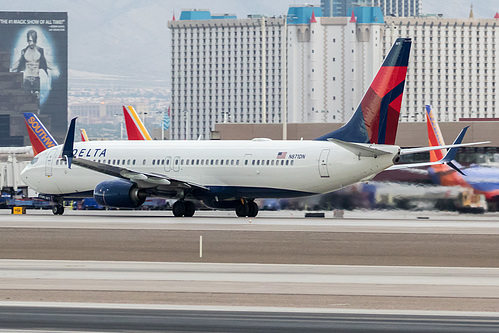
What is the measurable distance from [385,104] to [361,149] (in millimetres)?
2661

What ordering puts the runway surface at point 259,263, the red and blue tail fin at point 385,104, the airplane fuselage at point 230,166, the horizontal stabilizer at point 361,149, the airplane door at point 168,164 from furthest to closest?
the airplane door at point 168,164, the airplane fuselage at point 230,166, the red and blue tail fin at point 385,104, the horizontal stabilizer at point 361,149, the runway surface at point 259,263

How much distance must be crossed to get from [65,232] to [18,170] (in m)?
41.6

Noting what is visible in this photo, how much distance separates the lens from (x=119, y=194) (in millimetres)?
50562

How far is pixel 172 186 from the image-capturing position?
5131 cm

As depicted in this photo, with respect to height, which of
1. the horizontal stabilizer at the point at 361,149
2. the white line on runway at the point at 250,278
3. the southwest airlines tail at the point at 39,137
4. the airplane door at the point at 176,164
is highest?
the southwest airlines tail at the point at 39,137

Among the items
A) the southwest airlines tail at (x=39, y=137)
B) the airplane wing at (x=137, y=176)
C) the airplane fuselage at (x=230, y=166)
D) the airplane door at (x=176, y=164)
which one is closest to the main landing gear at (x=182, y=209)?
the airplane fuselage at (x=230, y=166)

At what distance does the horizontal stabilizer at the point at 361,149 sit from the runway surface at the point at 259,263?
336cm

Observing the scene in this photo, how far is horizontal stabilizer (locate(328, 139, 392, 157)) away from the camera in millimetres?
46406

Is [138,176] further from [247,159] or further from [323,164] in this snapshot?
[323,164]

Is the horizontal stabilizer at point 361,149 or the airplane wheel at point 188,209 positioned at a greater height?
the horizontal stabilizer at point 361,149

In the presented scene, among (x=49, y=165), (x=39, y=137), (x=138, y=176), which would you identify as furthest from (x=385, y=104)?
(x=39, y=137)

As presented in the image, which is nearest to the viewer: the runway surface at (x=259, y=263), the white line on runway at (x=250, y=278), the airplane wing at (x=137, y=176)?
the runway surface at (x=259, y=263)

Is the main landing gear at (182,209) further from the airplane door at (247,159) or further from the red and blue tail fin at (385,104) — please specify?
the red and blue tail fin at (385,104)

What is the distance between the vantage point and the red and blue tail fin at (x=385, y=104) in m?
47.6
